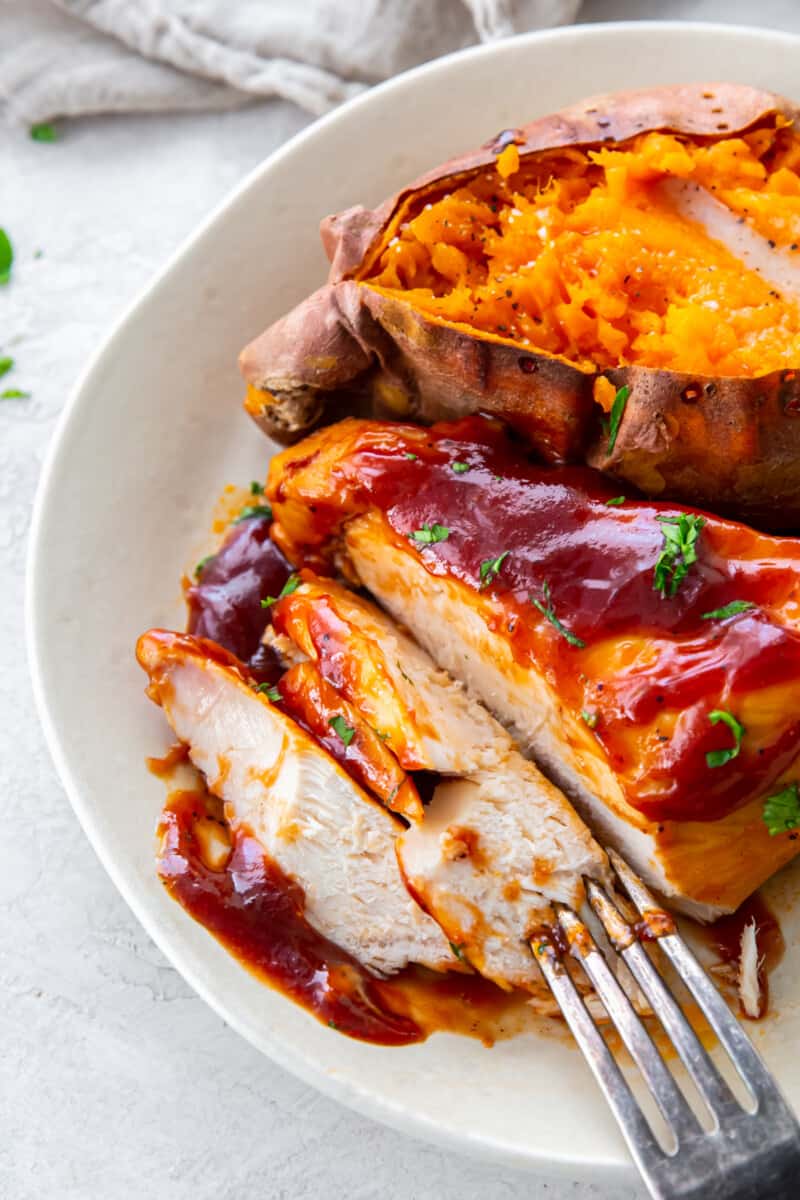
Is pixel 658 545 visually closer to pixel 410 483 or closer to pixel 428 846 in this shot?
pixel 410 483

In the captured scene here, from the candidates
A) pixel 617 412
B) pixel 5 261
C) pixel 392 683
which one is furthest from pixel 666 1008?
pixel 5 261

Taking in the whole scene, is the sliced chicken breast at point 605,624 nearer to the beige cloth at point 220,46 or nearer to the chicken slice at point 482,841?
the chicken slice at point 482,841

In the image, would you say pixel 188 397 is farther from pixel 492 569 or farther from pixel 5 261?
pixel 492 569

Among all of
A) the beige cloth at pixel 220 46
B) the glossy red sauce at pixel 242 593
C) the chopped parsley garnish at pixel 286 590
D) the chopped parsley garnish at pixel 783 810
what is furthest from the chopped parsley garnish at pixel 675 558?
the beige cloth at pixel 220 46

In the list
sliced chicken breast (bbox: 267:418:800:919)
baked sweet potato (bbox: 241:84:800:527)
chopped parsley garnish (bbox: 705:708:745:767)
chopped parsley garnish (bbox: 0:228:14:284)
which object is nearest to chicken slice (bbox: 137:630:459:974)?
sliced chicken breast (bbox: 267:418:800:919)

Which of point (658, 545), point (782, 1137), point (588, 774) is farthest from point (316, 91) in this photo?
point (782, 1137)

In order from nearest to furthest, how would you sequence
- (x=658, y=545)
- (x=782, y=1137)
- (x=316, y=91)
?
1. (x=782, y=1137)
2. (x=658, y=545)
3. (x=316, y=91)

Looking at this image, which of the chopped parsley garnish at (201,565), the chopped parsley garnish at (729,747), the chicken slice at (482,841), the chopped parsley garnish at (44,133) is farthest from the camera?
the chopped parsley garnish at (44,133)

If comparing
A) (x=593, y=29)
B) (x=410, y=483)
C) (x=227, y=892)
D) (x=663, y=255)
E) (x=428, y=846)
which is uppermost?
(x=593, y=29)
